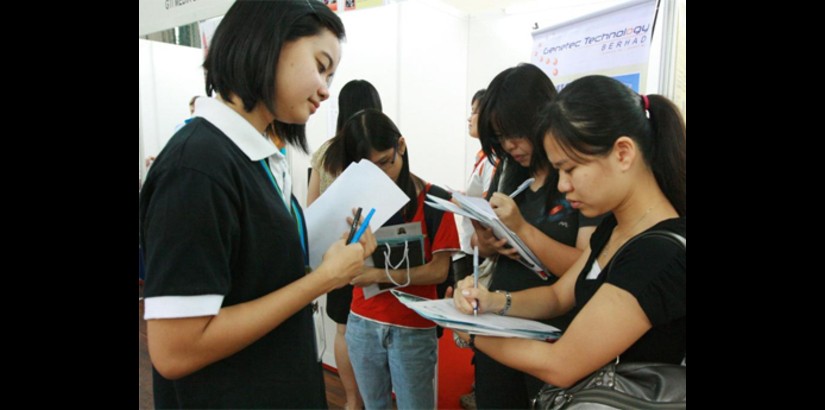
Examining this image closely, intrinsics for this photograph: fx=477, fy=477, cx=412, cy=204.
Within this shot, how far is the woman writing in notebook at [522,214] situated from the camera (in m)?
1.26

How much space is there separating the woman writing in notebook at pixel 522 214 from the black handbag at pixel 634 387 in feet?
1.34

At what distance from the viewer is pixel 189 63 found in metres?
2.13

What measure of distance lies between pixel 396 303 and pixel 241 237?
91cm

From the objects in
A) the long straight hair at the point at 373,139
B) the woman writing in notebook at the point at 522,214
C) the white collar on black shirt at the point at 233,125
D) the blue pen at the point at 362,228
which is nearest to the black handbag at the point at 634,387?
the woman writing in notebook at the point at 522,214

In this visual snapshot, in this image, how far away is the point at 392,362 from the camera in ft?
5.30

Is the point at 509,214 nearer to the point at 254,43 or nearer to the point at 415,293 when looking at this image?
the point at 415,293

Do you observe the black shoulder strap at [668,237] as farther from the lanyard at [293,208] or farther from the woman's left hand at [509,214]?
the lanyard at [293,208]

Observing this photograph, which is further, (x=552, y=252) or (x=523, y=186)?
(x=523, y=186)

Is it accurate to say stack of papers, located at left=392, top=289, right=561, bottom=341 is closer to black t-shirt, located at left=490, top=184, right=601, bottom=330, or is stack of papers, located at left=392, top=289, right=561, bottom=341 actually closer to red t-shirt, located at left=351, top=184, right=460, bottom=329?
black t-shirt, located at left=490, top=184, right=601, bottom=330

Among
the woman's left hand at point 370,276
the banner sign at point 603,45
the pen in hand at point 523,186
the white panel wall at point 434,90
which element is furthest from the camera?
the white panel wall at point 434,90

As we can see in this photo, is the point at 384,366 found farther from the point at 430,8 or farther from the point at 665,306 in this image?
the point at 430,8

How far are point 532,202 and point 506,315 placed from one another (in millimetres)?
370

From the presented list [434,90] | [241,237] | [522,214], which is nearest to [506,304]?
[522,214]

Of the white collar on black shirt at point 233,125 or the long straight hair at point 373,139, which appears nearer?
the white collar on black shirt at point 233,125
